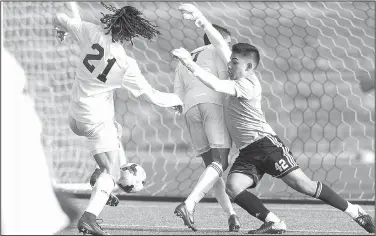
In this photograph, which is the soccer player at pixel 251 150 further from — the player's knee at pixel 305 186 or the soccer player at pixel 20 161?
the soccer player at pixel 20 161

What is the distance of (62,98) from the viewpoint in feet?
25.2

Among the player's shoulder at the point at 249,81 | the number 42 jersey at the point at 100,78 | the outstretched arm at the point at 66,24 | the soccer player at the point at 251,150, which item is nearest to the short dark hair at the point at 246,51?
the soccer player at the point at 251,150

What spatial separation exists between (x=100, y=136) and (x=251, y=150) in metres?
0.81

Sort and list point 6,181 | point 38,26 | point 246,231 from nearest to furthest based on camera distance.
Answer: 1. point 6,181
2. point 246,231
3. point 38,26

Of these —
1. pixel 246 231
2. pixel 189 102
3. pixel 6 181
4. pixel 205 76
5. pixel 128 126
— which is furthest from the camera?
pixel 128 126

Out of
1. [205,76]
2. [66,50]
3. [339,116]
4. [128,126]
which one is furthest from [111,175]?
[339,116]

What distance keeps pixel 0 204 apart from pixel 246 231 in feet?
9.88

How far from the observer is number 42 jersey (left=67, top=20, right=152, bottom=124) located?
4.37m

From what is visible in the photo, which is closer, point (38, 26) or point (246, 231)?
point (246, 231)

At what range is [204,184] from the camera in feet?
15.2

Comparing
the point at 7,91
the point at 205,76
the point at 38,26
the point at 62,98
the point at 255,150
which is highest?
the point at 7,91

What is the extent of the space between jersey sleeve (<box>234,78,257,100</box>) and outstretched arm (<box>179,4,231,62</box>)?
421 mm

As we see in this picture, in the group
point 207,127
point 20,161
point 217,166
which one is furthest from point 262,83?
point 20,161

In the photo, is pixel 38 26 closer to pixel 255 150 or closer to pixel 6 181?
pixel 255 150
